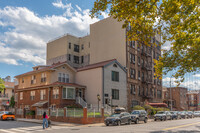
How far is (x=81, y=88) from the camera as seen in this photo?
3944 centimetres

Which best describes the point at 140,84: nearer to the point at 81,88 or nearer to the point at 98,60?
the point at 98,60

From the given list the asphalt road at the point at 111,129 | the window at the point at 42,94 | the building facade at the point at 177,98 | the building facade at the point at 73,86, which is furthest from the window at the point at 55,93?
the building facade at the point at 177,98

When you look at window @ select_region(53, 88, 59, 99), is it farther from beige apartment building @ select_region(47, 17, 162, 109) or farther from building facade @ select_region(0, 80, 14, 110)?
building facade @ select_region(0, 80, 14, 110)

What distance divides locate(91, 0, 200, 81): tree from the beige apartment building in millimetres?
20191

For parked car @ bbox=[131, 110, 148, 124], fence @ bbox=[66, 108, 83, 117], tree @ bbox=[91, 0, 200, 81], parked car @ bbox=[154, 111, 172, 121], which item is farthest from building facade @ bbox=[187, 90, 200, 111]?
tree @ bbox=[91, 0, 200, 81]

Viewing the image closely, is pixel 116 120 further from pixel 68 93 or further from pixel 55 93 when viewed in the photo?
pixel 55 93

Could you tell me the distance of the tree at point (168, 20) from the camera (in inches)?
465

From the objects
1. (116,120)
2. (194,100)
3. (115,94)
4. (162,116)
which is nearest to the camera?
(116,120)

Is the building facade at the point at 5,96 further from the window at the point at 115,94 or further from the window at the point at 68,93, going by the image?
the window at the point at 115,94

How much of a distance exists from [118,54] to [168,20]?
29.2 m

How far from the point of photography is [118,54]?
1722 inches

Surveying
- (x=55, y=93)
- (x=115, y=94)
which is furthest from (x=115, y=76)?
(x=55, y=93)

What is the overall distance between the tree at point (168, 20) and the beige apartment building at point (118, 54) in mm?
20191

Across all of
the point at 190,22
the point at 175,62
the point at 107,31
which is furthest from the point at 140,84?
the point at 190,22
